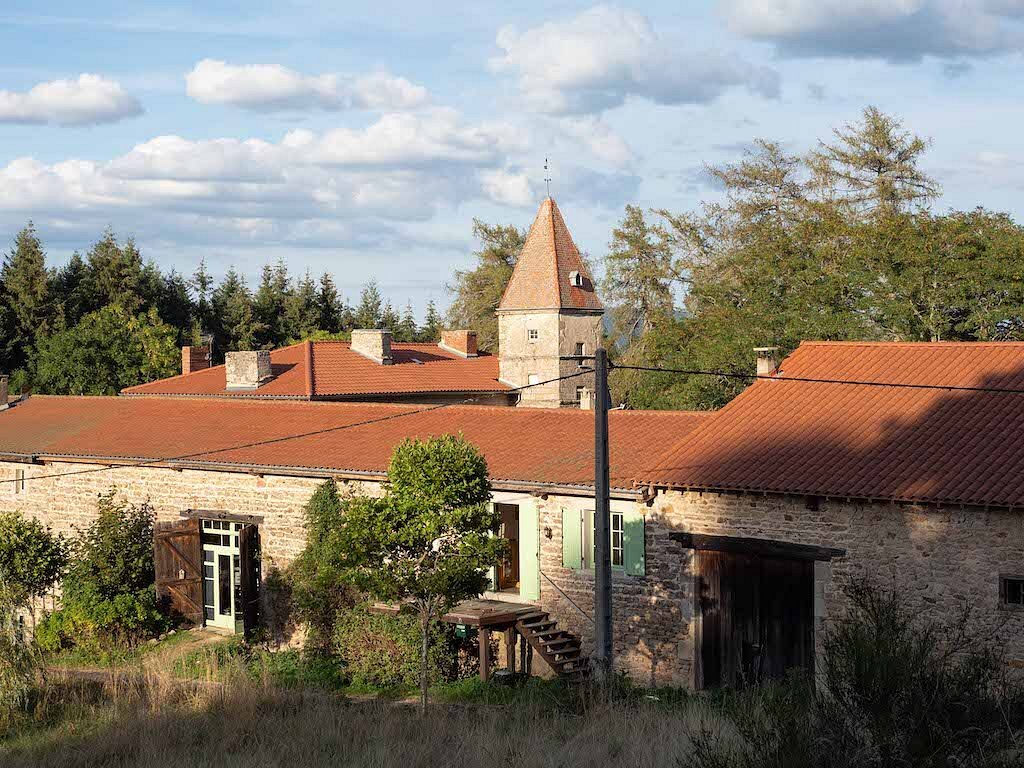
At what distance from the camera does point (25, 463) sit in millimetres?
25125

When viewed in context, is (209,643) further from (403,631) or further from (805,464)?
(805,464)

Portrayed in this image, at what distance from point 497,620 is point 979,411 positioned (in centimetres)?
802

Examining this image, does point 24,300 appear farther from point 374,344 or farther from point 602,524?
point 602,524

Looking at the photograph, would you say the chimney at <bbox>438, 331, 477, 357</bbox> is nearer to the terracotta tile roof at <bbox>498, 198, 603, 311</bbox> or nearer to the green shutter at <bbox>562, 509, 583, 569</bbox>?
the terracotta tile roof at <bbox>498, 198, 603, 311</bbox>

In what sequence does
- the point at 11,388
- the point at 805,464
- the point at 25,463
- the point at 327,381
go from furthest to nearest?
1. the point at 11,388
2. the point at 327,381
3. the point at 25,463
4. the point at 805,464

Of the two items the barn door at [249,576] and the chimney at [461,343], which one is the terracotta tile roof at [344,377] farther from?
the barn door at [249,576]

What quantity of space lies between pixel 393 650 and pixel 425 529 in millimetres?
4498

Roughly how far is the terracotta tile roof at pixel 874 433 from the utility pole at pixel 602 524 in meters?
4.24

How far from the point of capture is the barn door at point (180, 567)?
72.3 feet

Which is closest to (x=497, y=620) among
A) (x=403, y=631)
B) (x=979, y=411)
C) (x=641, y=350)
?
(x=403, y=631)

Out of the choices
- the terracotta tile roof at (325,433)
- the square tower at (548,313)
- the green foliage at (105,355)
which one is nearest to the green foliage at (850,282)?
the square tower at (548,313)

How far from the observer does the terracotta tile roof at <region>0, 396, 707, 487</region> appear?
66.4 ft

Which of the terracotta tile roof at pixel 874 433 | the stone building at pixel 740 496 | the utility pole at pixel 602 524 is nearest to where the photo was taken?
the utility pole at pixel 602 524

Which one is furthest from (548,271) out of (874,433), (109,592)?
(874,433)
